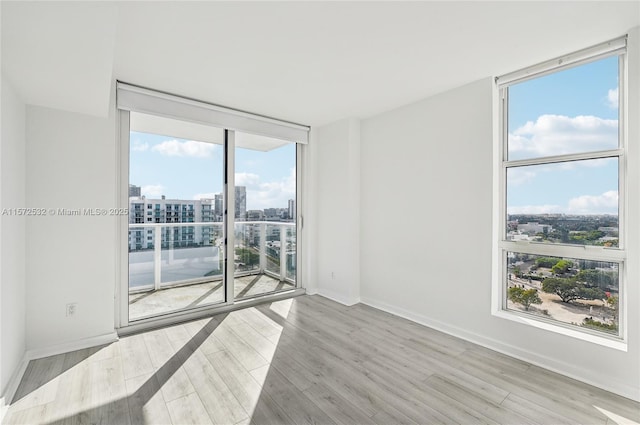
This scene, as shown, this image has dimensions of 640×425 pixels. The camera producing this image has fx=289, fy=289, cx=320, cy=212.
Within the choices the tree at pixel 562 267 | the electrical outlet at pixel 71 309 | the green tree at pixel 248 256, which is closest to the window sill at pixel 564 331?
the tree at pixel 562 267

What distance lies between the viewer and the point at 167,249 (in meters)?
3.55

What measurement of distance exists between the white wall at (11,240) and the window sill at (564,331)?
386 centimetres

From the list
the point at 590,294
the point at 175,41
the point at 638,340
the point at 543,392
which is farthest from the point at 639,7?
the point at 175,41

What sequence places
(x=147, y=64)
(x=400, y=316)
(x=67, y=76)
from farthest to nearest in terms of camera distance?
1. (x=400, y=316)
2. (x=147, y=64)
3. (x=67, y=76)

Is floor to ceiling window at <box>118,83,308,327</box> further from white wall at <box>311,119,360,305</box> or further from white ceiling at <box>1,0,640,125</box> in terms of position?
white ceiling at <box>1,0,640,125</box>

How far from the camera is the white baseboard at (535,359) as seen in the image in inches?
79.8

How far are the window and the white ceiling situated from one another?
11.1 inches

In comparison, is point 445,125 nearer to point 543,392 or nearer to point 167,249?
point 543,392

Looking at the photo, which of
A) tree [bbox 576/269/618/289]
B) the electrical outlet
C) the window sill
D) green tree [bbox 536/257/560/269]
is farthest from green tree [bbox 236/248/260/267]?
tree [bbox 576/269/618/289]

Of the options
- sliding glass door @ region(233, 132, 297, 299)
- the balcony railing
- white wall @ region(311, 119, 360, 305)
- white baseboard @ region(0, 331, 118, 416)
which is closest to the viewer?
white baseboard @ region(0, 331, 118, 416)

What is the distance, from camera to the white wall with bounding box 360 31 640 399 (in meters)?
2.10

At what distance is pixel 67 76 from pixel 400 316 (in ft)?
12.5

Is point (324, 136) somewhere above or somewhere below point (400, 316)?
above

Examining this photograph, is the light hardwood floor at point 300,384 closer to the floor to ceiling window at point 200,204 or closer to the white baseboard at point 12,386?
the white baseboard at point 12,386
